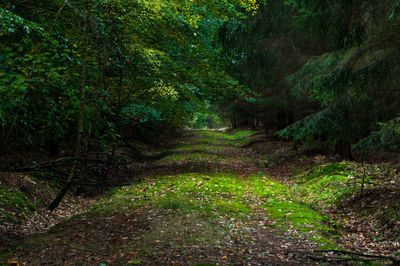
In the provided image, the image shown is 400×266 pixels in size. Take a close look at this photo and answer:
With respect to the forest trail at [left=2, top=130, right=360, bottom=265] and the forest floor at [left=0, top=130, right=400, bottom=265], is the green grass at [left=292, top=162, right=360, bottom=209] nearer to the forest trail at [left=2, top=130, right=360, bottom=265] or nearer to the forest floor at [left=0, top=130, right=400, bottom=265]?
the forest floor at [left=0, top=130, right=400, bottom=265]

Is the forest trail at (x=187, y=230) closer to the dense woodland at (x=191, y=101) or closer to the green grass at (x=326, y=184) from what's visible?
the dense woodland at (x=191, y=101)

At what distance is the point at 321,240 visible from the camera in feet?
18.2

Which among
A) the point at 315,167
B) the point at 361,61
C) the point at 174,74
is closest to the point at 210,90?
the point at 174,74

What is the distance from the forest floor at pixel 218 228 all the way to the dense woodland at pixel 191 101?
0.19 feet

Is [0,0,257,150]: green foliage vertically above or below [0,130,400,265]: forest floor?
above

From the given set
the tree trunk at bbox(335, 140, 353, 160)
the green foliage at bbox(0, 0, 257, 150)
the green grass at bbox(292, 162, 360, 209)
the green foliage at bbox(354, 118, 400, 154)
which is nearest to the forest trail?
the green grass at bbox(292, 162, 360, 209)

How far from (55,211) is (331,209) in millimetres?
7566

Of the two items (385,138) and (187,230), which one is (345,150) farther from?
(187,230)

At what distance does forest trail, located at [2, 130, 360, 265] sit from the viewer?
177 inches

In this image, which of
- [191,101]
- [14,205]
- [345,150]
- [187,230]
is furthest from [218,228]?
[345,150]

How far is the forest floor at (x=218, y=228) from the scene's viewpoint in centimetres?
453

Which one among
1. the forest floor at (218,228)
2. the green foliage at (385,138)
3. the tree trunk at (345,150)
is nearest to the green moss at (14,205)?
the forest floor at (218,228)

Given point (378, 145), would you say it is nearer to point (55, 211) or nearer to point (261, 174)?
point (261, 174)

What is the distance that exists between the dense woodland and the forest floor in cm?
6
